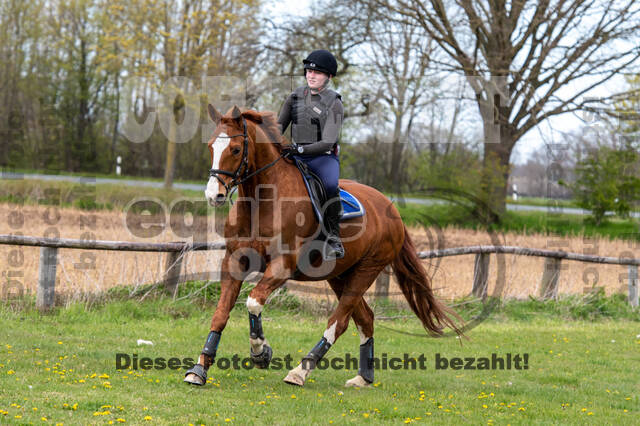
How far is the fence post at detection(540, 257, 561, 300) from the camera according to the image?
37.4 feet

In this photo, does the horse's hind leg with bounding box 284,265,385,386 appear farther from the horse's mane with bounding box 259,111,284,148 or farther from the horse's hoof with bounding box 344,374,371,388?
the horse's mane with bounding box 259,111,284,148

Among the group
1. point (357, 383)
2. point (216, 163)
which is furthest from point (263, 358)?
point (216, 163)

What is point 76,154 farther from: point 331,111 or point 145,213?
point 331,111

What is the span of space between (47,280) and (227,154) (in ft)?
14.0

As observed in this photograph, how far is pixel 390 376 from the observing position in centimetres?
655

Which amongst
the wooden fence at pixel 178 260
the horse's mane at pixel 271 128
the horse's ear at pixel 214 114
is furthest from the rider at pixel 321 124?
the wooden fence at pixel 178 260

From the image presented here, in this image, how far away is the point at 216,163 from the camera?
4.96 metres

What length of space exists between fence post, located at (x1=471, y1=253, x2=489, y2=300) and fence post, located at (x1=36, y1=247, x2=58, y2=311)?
653cm

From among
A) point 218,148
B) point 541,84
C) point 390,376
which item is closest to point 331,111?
point 218,148

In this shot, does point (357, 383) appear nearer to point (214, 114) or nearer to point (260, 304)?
point (260, 304)

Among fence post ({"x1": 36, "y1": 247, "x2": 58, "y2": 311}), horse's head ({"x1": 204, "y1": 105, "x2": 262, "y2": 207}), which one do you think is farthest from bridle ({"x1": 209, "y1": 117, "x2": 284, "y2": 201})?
fence post ({"x1": 36, "y1": 247, "x2": 58, "y2": 311})

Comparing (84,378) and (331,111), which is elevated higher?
(331,111)

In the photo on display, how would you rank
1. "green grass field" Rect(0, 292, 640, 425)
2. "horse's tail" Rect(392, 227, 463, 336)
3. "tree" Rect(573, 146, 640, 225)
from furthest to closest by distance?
"tree" Rect(573, 146, 640, 225), "horse's tail" Rect(392, 227, 463, 336), "green grass field" Rect(0, 292, 640, 425)

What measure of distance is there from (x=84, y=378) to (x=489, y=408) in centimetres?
327
